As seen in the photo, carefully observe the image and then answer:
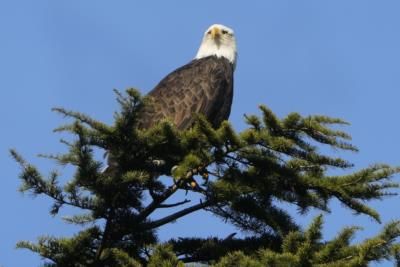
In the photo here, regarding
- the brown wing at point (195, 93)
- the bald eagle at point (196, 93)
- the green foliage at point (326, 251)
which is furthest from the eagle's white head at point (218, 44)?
the green foliage at point (326, 251)

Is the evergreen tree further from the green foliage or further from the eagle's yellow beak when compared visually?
the eagle's yellow beak

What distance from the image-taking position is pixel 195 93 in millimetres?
11383

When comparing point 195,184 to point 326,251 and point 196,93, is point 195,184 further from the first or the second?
point 196,93

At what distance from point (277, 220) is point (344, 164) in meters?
0.74

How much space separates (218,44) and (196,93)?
5.66ft

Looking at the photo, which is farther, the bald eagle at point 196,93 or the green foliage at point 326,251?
the bald eagle at point 196,93

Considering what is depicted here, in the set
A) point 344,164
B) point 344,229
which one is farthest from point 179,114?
point 344,229

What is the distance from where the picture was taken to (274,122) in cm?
707

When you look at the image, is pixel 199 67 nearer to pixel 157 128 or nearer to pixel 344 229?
pixel 157 128

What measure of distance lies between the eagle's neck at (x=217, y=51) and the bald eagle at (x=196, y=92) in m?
0.21

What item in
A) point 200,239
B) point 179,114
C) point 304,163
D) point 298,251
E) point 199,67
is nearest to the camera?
point 298,251

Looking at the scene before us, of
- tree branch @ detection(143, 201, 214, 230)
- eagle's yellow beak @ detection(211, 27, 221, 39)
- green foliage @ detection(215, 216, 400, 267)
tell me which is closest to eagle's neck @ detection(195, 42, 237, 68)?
eagle's yellow beak @ detection(211, 27, 221, 39)

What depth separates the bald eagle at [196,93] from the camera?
11.0 metres

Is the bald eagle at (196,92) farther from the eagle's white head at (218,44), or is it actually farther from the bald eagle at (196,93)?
the eagle's white head at (218,44)
